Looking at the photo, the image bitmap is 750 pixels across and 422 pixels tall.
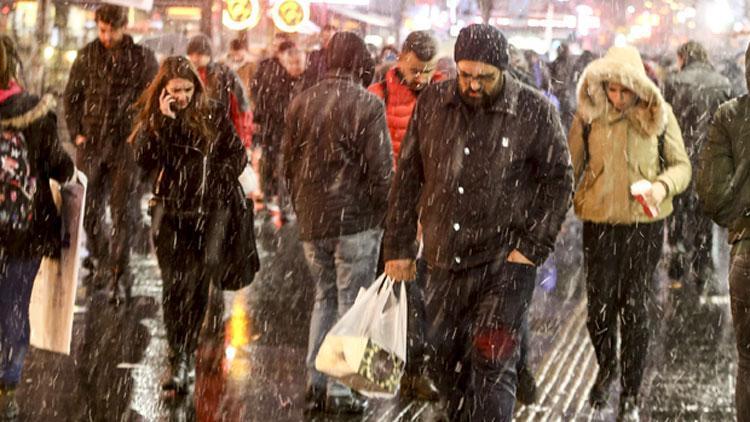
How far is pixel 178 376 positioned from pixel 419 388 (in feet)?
4.39

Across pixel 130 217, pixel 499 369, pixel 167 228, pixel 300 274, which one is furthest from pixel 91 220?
pixel 499 369

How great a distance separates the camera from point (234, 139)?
7559 mm

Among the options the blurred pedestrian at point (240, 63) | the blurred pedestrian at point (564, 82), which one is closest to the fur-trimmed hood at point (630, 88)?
the blurred pedestrian at point (564, 82)

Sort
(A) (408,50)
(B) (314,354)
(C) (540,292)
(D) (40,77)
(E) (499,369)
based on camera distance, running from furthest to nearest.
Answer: (D) (40,77)
(C) (540,292)
(A) (408,50)
(B) (314,354)
(E) (499,369)

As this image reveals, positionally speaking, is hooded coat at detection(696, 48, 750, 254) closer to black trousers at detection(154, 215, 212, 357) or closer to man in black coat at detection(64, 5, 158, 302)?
black trousers at detection(154, 215, 212, 357)

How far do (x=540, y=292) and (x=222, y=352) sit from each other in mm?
3624

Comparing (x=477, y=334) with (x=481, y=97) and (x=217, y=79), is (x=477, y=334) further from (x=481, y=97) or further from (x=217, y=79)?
(x=217, y=79)

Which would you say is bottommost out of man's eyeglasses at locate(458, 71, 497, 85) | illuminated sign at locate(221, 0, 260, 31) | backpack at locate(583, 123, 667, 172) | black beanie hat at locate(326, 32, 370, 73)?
backpack at locate(583, 123, 667, 172)

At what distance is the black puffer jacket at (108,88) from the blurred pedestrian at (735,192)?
237 inches

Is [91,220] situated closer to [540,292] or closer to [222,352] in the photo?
[222,352]

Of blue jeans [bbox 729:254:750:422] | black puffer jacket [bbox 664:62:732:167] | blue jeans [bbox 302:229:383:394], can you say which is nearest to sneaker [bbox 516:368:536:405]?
blue jeans [bbox 302:229:383:394]

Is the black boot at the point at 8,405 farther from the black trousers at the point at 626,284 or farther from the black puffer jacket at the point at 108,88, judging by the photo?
the black puffer jacket at the point at 108,88

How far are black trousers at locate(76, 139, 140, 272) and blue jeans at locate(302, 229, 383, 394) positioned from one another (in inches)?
128

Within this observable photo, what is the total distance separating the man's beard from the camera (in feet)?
19.0
